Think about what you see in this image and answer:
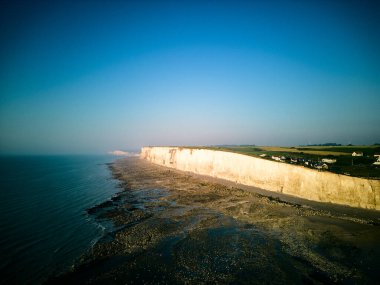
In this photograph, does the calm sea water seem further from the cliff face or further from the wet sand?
the cliff face

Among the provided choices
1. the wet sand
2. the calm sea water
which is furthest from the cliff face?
the calm sea water

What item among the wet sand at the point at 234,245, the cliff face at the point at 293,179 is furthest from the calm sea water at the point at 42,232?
the cliff face at the point at 293,179

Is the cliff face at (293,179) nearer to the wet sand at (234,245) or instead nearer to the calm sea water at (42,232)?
the wet sand at (234,245)

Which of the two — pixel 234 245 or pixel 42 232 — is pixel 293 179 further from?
pixel 42 232

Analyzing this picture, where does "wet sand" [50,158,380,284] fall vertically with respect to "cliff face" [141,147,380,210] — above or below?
below

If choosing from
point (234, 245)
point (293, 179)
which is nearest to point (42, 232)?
point (234, 245)

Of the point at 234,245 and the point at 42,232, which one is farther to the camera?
the point at 42,232
